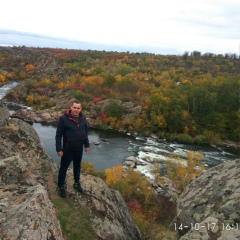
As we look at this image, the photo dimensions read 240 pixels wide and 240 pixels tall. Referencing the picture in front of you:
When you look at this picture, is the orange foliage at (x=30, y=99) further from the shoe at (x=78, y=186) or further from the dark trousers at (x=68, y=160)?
the dark trousers at (x=68, y=160)

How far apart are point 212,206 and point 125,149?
37898 millimetres

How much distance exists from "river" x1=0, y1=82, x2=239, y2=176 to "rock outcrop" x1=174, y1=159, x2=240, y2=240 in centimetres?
2751

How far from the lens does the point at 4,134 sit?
12.5 meters

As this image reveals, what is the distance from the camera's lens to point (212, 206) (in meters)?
7.50

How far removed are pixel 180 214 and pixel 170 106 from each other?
56.6 meters

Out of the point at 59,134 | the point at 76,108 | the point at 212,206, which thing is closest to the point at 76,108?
the point at 76,108

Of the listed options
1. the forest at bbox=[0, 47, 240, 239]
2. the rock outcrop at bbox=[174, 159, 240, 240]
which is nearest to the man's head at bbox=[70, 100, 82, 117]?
the rock outcrop at bbox=[174, 159, 240, 240]

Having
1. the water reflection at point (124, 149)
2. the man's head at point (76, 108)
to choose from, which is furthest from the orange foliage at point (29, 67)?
the man's head at point (76, 108)

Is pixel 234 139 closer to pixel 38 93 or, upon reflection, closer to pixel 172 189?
pixel 172 189

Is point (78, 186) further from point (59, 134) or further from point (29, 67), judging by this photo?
point (29, 67)

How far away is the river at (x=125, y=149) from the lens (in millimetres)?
39125

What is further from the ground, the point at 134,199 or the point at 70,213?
the point at 70,213

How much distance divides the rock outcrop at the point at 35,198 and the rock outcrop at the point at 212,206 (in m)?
2.38

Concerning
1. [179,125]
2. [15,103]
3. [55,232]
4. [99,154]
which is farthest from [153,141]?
[55,232]
